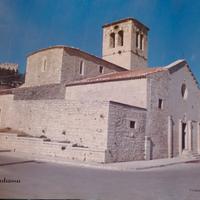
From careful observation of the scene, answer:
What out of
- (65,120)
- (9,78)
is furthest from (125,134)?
(9,78)

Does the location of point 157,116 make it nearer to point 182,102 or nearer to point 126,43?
point 182,102

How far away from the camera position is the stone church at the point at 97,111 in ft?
47.6

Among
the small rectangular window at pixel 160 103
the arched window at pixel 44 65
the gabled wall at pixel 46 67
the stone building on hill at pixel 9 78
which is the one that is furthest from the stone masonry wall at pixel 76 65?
the stone building on hill at pixel 9 78

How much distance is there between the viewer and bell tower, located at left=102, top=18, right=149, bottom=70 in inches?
1240

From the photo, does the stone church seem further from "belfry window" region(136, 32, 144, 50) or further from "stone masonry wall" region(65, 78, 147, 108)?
"belfry window" region(136, 32, 144, 50)

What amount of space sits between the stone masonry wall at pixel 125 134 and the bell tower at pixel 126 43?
16099 millimetres

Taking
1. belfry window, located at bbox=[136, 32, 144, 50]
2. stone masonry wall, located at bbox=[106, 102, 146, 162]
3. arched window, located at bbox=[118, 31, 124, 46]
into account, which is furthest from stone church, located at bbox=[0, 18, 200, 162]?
belfry window, located at bbox=[136, 32, 144, 50]

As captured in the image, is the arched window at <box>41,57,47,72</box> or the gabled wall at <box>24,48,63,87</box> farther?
the arched window at <box>41,57,47,72</box>

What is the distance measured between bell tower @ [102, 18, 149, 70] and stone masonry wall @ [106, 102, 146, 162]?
16.1m

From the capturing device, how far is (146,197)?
6168 millimetres

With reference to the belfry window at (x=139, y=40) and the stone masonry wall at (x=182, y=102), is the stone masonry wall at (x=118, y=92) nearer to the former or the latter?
the stone masonry wall at (x=182, y=102)

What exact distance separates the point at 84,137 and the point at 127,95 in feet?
15.2

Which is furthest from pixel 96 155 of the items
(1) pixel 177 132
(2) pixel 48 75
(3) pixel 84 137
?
(2) pixel 48 75

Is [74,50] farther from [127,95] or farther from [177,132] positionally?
[177,132]
